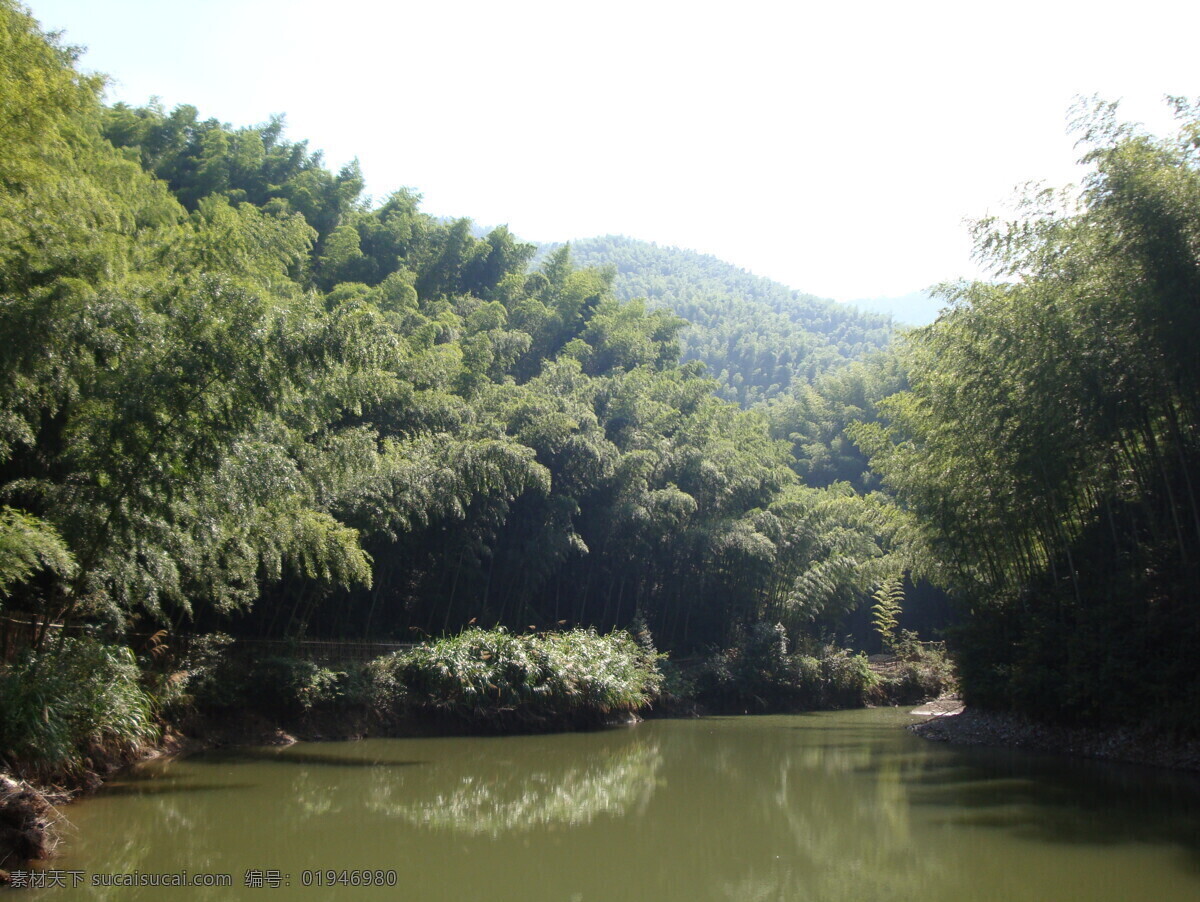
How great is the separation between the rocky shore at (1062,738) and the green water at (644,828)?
367 millimetres

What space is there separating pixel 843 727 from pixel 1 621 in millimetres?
12401

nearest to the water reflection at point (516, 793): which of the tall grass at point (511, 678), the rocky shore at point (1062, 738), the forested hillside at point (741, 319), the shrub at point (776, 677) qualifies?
the tall grass at point (511, 678)

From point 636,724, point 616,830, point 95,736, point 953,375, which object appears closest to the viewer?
point 616,830

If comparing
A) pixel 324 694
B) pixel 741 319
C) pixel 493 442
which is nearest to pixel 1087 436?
pixel 493 442

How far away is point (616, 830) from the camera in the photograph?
21.6 ft

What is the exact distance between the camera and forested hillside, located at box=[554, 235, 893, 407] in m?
63.1

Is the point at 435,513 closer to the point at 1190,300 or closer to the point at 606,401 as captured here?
the point at 606,401

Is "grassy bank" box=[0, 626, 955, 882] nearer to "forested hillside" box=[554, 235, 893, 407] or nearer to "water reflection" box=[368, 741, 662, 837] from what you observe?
"water reflection" box=[368, 741, 662, 837]

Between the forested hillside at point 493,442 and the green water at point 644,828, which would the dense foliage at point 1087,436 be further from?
the green water at point 644,828

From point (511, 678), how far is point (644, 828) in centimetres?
666

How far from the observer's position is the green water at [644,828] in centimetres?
509

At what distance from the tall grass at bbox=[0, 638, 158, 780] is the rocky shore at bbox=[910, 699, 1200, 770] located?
1023cm

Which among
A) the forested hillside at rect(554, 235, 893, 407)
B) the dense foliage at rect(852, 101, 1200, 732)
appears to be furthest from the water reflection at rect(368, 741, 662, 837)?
the forested hillside at rect(554, 235, 893, 407)

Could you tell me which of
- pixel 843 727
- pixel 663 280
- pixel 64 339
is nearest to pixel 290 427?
pixel 64 339
